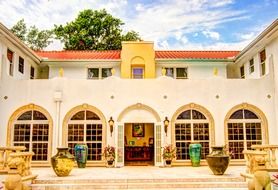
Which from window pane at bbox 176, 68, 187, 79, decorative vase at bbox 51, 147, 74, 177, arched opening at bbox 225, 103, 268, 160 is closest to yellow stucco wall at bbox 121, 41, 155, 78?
window pane at bbox 176, 68, 187, 79

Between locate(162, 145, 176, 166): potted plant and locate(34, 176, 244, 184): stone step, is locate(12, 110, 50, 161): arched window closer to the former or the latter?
locate(34, 176, 244, 184): stone step

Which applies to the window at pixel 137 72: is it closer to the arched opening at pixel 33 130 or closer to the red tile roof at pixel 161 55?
the red tile roof at pixel 161 55

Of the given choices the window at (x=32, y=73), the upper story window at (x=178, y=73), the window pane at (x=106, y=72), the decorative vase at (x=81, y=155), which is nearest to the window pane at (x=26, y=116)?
the decorative vase at (x=81, y=155)

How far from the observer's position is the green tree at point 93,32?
1202 inches

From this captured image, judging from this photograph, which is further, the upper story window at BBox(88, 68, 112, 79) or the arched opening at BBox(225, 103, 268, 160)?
the upper story window at BBox(88, 68, 112, 79)

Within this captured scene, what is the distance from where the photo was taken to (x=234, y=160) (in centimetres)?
1538

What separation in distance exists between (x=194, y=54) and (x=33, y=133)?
1232 centimetres

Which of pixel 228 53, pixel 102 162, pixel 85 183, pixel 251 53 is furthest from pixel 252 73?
pixel 85 183

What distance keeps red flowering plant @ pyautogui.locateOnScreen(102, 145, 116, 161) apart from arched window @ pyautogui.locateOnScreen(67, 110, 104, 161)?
1.68ft

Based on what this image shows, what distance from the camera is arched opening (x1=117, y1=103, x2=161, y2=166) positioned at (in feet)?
50.7

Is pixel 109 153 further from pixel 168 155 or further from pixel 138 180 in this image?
pixel 138 180

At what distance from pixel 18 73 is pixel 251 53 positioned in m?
13.4

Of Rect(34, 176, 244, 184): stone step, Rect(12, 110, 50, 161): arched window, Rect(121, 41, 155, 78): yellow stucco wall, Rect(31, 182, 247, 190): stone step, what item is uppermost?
Rect(121, 41, 155, 78): yellow stucco wall

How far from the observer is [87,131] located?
611 inches
